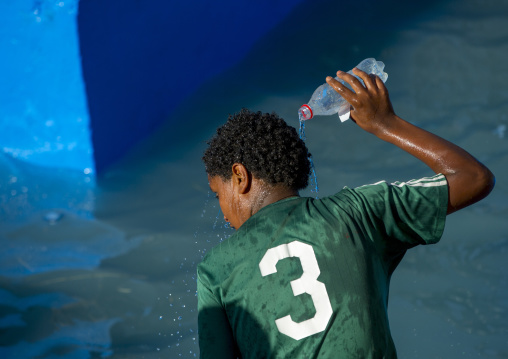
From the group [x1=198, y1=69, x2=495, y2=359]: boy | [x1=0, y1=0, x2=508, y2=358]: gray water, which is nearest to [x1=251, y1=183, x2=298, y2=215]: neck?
[x1=198, y1=69, x2=495, y2=359]: boy

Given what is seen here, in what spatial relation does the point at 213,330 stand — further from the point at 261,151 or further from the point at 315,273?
the point at 261,151

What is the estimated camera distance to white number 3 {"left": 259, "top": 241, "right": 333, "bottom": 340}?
65.0 inches

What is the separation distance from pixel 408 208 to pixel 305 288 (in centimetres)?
39

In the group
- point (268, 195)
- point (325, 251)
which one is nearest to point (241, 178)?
point (268, 195)

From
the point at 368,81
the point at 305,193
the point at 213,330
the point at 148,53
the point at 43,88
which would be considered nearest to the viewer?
the point at 213,330

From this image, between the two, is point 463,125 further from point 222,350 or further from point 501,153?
point 222,350

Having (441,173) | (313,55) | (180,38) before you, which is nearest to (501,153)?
(313,55)

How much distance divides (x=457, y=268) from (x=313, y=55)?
2383 mm

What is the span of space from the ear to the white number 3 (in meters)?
0.32

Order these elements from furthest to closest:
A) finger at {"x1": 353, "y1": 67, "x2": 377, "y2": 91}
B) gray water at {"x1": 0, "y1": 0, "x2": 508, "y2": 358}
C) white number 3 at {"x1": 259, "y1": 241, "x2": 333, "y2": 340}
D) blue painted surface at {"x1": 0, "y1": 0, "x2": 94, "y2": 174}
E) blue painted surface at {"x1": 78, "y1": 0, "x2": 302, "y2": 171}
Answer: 1. gray water at {"x1": 0, "y1": 0, "x2": 508, "y2": 358}
2. blue painted surface at {"x1": 78, "y1": 0, "x2": 302, "y2": 171}
3. blue painted surface at {"x1": 0, "y1": 0, "x2": 94, "y2": 174}
4. finger at {"x1": 353, "y1": 67, "x2": 377, "y2": 91}
5. white number 3 at {"x1": 259, "y1": 241, "x2": 333, "y2": 340}

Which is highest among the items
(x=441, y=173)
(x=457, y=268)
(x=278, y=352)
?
(x=457, y=268)

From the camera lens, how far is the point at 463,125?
5.38 metres

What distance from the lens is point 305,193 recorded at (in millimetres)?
4496

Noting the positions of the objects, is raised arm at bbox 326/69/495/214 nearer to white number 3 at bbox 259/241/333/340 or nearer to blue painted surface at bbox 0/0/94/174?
white number 3 at bbox 259/241/333/340
